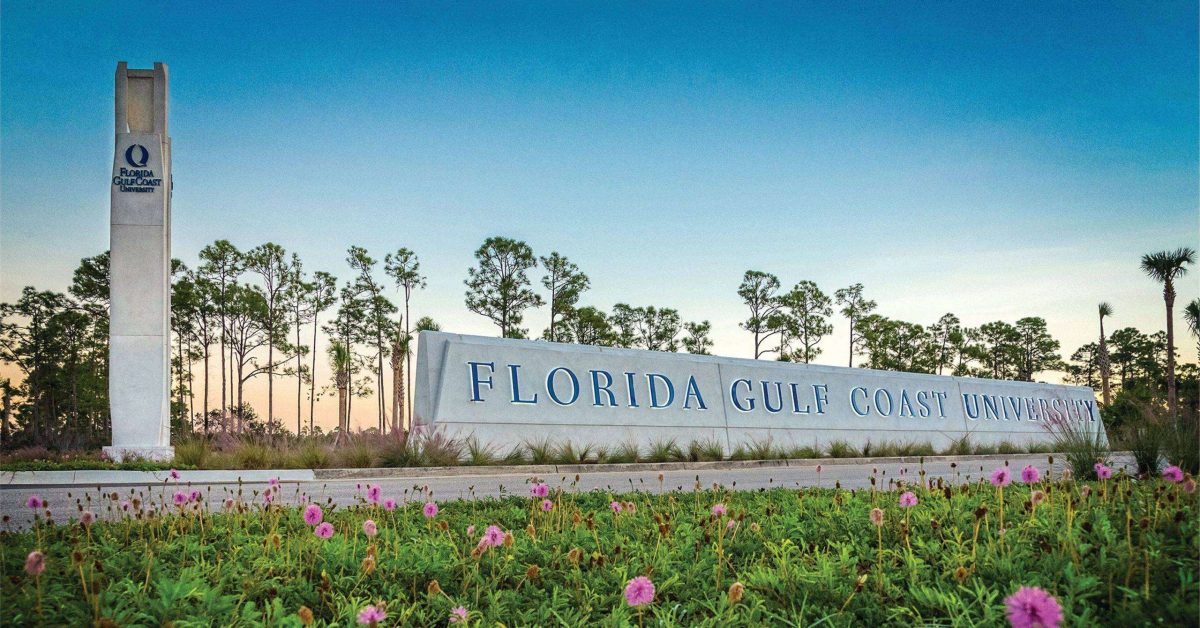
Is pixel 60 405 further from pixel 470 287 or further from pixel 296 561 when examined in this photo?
pixel 296 561

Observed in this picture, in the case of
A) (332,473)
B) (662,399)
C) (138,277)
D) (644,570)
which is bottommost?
(332,473)

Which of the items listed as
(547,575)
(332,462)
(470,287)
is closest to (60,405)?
(470,287)

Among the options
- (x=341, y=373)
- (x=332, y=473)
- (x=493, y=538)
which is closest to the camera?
(x=493, y=538)

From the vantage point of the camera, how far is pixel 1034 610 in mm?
1799

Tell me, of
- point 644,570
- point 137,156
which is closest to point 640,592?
point 644,570

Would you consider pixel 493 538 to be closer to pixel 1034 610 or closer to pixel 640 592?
pixel 640 592

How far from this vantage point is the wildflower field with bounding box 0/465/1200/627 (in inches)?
127

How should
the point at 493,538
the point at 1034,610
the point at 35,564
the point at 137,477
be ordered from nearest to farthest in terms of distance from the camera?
the point at 1034,610 < the point at 35,564 < the point at 493,538 < the point at 137,477

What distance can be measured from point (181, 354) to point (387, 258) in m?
11.5

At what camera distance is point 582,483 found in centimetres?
1137

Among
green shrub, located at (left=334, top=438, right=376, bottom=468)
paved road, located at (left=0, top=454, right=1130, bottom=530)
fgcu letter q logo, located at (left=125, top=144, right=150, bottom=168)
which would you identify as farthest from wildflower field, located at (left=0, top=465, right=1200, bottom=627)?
fgcu letter q logo, located at (left=125, top=144, right=150, bottom=168)

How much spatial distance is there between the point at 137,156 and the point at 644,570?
59.6 feet

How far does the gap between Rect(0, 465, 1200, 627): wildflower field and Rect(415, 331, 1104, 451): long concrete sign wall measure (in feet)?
30.6

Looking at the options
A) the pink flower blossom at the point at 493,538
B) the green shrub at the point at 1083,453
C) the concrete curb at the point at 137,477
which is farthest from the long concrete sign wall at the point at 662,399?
the pink flower blossom at the point at 493,538
